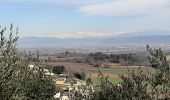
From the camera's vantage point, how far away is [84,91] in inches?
931

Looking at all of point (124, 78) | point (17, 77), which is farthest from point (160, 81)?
point (17, 77)

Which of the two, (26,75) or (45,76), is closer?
(26,75)

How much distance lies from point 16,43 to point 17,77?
4.56 ft

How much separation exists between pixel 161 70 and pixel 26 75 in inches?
259

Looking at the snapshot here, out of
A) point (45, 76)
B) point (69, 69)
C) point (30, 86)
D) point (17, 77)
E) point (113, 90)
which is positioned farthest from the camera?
point (69, 69)

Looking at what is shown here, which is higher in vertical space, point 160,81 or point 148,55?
point 148,55

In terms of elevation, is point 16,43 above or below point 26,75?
above

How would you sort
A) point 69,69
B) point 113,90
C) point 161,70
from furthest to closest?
1. point 69,69
2. point 113,90
3. point 161,70

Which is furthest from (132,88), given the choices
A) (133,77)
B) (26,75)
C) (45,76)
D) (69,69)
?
(69,69)

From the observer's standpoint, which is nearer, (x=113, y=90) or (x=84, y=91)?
(x=113, y=90)

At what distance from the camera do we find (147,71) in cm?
1891

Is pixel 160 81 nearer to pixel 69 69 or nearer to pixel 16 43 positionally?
pixel 16 43

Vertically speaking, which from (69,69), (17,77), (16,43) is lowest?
(69,69)

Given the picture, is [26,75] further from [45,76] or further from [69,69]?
[69,69]
